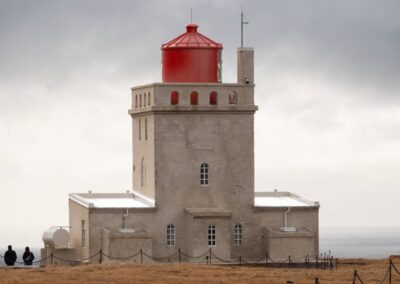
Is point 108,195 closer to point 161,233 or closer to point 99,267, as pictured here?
point 161,233

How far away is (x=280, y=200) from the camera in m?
78.8

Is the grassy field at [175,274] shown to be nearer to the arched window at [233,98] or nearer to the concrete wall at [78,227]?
the concrete wall at [78,227]

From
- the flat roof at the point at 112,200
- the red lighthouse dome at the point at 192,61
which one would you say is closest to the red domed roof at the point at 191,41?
the red lighthouse dome at the point at 192,61

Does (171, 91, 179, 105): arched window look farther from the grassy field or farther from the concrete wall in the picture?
the grassy field

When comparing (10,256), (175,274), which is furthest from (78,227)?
(175,274)

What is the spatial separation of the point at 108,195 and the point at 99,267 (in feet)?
33.7

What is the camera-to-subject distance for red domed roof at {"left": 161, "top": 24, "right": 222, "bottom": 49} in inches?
2945

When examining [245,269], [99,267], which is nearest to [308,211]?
[245,269]

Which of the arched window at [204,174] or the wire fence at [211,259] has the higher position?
the arched window at [204,174]

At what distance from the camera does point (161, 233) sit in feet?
244

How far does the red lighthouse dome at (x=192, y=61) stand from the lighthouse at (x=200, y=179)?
5 centimetres

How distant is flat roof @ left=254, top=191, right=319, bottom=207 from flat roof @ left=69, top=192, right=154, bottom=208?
530 cm

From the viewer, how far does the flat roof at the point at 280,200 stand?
76500 millimetres

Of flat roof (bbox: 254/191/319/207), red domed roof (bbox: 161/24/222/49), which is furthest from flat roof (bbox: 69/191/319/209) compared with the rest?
red domed roof (bbox: 161/24/222/49)
